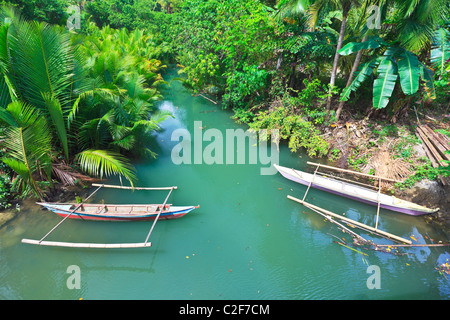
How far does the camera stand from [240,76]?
10188 millimetres

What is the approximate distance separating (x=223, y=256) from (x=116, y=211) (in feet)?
8.80

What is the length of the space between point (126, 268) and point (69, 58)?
16.1 feet

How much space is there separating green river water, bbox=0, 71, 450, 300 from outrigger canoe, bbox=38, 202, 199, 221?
203mm

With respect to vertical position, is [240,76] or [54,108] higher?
[240,76]

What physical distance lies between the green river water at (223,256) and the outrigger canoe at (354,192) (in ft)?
0.71

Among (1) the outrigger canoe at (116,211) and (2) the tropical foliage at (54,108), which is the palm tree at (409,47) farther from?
(2) the tropical foliage at (54,108)

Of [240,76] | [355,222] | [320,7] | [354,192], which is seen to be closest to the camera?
[355,222]

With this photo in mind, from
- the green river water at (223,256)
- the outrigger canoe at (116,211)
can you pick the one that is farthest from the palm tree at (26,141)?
the green river water at (223,256)

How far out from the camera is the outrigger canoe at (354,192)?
5988 millimetres

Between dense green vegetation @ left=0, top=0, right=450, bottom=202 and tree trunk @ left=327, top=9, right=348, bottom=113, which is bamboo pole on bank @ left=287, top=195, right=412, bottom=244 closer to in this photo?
dense green vegetation @ left=0, top=0, right=450, bottom=202

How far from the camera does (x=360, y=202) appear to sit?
6574mm

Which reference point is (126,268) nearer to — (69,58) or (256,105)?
(69,58)

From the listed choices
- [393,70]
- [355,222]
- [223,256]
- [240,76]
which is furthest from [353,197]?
[240,76]

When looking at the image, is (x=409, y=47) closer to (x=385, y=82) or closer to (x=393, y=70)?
(x=393, y=70)
